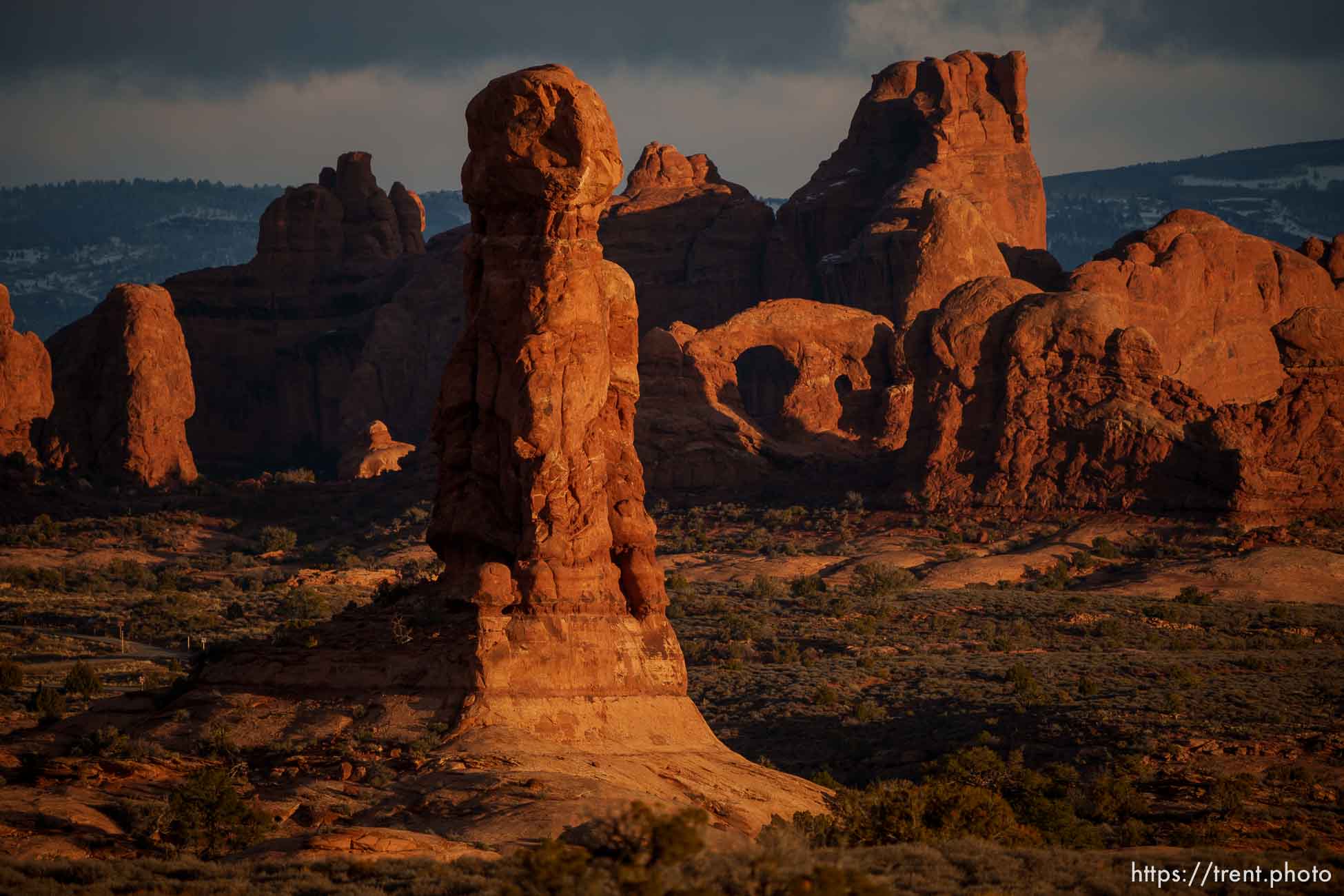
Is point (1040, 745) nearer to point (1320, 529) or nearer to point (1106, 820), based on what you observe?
point (1106, 820)

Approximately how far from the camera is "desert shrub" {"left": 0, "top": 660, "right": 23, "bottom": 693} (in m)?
38.8

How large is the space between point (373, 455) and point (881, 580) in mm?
38607

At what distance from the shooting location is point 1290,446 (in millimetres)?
74688

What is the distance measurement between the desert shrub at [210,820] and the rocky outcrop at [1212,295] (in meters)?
64.6

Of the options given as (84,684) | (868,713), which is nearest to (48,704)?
(84,684)

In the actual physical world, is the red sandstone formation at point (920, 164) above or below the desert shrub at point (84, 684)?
above

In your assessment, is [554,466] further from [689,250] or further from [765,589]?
[689,250]

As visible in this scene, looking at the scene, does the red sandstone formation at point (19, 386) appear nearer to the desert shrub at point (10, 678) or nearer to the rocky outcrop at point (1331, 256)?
the desert shrub at point (10, 678)

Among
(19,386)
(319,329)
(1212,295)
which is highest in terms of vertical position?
(1212,295)

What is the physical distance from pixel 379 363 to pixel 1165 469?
54.0m

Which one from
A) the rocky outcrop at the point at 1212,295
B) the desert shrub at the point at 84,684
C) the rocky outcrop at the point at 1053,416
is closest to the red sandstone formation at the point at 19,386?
the rocky outcrop at the point at 1053,416

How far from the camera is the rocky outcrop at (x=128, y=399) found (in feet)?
295

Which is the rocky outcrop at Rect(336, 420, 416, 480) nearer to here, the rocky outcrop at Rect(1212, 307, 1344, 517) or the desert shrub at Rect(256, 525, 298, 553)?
the desert shrub at Rect(256, 525, 298, 553)

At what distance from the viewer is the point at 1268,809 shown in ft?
117
